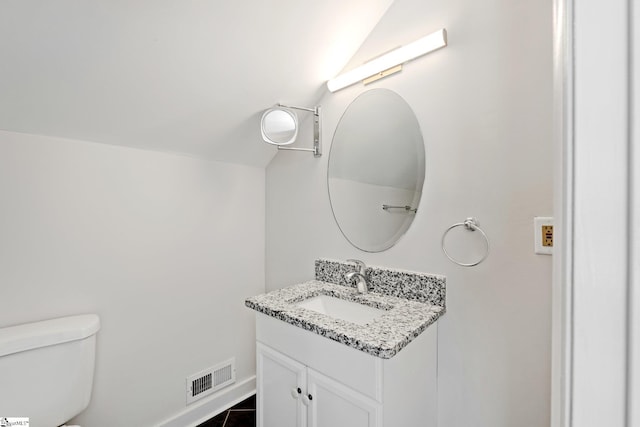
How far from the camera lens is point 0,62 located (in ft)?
3.17

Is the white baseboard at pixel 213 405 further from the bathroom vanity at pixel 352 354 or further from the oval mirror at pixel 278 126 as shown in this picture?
the oval mirror at pixel 278 126

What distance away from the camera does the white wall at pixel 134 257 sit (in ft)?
3.87

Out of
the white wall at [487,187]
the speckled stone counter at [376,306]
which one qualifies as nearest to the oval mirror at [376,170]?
the white wall at [487,187]

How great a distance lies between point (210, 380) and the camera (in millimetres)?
1732

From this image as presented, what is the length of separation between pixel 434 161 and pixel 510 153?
28 cm

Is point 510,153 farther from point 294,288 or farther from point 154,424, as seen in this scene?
point 154,424

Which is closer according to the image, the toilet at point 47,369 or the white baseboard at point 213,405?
the toilet at point 47,369

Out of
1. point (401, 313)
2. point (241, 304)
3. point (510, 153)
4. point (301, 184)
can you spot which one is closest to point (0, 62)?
point (301, 184)

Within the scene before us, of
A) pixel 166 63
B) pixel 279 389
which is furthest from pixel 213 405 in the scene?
pixel 166 63

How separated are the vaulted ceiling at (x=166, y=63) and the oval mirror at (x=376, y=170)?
1.14 ft

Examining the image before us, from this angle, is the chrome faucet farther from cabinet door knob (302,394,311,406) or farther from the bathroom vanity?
cabinet door knob (302,394,311,406)

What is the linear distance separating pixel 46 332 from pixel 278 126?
52.0 inches

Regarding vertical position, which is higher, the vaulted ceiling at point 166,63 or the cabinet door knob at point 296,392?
the vaulted ceiling at point 166,63

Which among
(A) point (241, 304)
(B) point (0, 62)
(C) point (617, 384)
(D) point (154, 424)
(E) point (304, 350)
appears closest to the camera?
(C) point (617, 384)
